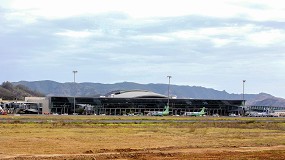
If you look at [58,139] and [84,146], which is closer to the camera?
[84,146]

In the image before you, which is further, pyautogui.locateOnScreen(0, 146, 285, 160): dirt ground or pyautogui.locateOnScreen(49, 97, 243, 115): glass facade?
pyautogui.locateOnScreen(49, 97, 243, 115): glass facade

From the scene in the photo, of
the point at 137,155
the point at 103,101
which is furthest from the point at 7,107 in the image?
the point at 137,155

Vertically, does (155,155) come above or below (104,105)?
below

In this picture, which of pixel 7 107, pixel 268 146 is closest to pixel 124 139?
pixel 268 146

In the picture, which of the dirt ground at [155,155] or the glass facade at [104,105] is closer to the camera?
the dirt ground at [155,155]

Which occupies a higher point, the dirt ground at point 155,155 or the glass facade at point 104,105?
the glass facade at point 104,105

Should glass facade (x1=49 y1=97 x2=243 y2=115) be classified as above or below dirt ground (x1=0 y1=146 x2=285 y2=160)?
above

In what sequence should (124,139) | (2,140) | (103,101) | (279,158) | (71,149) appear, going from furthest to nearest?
(103,101)
(124,139)
(2,140)
(71,149)
(279,158)

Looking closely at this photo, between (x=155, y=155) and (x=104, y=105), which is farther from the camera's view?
(x=104, y=105)

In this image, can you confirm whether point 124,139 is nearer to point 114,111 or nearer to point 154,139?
point 154,139

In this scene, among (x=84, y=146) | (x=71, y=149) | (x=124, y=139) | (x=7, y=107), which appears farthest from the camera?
(x=7, y=107)

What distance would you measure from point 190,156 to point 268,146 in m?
12.9

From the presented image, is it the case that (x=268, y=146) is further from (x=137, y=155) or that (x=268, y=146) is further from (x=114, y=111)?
(x=114, y=111)

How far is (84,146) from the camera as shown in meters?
40.2
